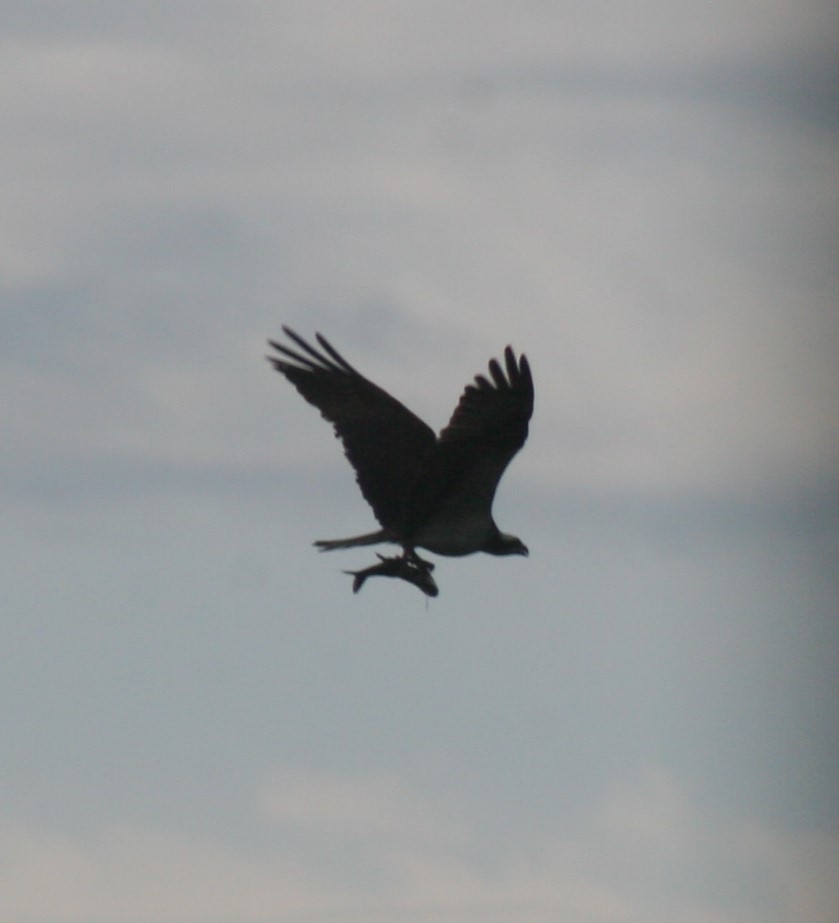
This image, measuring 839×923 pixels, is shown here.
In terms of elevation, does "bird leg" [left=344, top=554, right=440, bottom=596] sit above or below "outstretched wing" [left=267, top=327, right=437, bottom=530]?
below

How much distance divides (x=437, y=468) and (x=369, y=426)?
261cm

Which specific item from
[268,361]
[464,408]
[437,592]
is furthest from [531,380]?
[268,361]

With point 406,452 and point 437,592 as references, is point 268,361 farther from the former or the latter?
point 437,592

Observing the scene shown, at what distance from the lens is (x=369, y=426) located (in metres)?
30.3

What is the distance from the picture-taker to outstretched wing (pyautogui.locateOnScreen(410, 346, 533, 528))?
90.3 feet

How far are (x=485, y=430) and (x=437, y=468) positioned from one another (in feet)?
2.34

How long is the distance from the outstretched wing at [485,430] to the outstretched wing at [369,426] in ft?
2.93

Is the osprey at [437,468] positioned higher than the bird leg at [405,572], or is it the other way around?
the osprey at [437,468]

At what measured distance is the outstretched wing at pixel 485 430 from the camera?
2752cm

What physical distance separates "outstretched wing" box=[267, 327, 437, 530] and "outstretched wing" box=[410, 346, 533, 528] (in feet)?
2.93

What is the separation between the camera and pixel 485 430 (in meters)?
27.5

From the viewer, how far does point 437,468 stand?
2783cm

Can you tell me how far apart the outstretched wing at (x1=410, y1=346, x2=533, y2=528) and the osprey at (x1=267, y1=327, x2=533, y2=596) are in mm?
10

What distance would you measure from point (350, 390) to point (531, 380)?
3.78 meters
